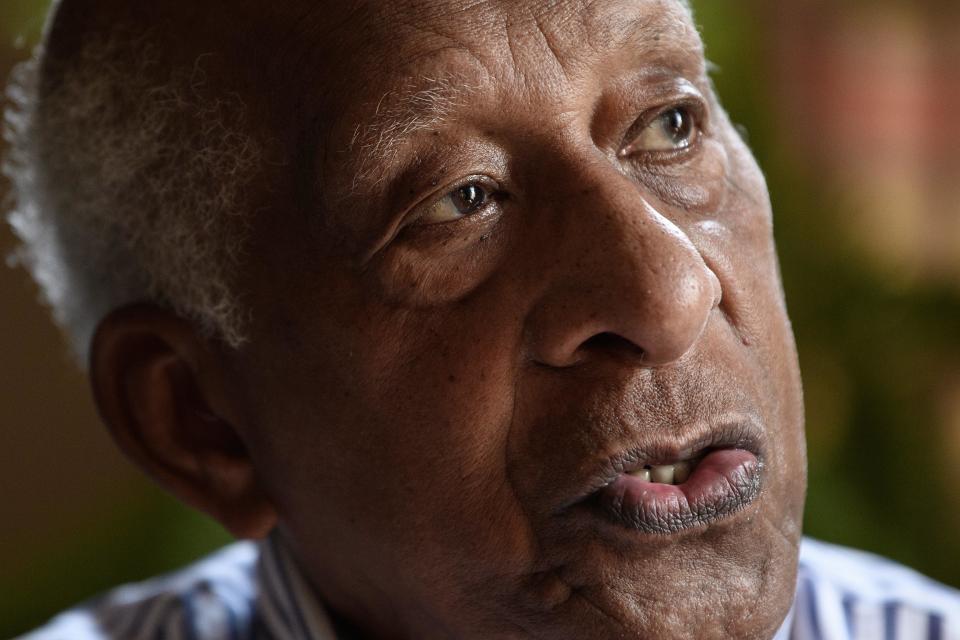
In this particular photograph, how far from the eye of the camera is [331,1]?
1391mm

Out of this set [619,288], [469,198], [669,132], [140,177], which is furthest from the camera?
[140,177]

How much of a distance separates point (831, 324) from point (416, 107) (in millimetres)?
1787

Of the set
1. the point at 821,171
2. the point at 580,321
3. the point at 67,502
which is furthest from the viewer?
the point at 67,502

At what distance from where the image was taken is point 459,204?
4.58 ft

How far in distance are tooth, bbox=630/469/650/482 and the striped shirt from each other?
0.47m

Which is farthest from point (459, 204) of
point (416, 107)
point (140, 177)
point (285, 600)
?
point (285, 600)

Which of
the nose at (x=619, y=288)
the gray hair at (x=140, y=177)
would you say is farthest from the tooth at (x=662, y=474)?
the gray hair at (x=140, y=177)

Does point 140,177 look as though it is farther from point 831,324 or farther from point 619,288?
point 831,324

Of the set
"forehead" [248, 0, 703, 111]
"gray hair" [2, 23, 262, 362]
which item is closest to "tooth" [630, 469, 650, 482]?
"forehead" [248, 0, 703, 111]

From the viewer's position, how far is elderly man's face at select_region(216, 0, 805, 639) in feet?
4.21

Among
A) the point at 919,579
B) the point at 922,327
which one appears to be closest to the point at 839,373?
the point at 922,327

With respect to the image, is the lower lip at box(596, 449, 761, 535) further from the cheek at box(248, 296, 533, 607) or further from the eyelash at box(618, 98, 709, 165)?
the eyelash at box(618, 98, 709, 165)

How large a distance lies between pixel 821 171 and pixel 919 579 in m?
1.21

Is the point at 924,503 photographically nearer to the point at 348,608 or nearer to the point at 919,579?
the point at 919,579
